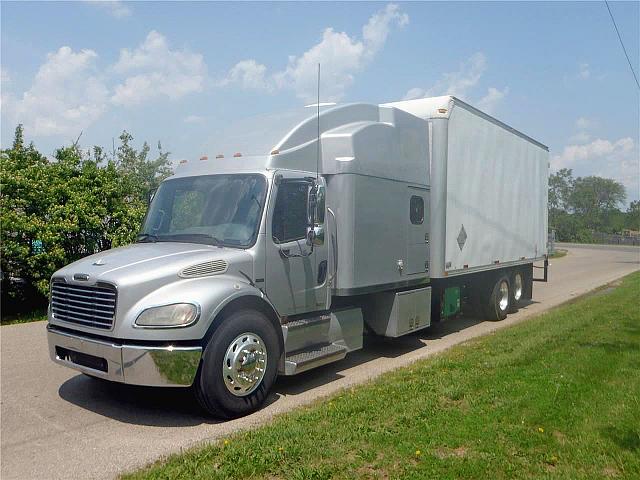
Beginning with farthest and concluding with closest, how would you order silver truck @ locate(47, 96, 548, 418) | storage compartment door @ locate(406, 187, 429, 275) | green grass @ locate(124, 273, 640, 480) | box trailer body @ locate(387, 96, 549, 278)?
box trailer body @ locate(387, 96, 549, 278)
storage compartment door @ locate(406, 187, 429, 275)
silver truck @ locate(47, 96, 548, 418)
green grass @ locate(124, 273, 640, 480)

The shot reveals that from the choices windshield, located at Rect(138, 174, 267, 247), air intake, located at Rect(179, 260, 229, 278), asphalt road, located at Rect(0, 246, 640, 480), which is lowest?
asphalt road, located at Rect(0, 246, 640, 480)

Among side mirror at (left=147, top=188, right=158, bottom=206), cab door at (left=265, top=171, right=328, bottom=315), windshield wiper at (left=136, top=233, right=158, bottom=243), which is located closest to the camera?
cab door at (left=265, top=171, right=328, bottom=315)

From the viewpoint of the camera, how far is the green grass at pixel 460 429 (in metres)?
4.16

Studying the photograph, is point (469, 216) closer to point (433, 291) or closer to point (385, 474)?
point (433, 291)

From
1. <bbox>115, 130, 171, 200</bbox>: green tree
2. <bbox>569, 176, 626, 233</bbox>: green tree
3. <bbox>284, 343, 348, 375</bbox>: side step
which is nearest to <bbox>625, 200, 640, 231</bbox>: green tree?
<bbox>569, 176, 626, 233</bbox>: green tree

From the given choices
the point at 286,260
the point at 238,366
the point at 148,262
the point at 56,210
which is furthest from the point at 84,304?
the point at 56,210

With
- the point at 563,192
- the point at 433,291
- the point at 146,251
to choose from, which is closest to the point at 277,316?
the point at 146,251

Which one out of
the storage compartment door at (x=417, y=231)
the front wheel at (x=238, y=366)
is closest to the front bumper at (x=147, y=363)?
the front wheel at (x=238, y=366)

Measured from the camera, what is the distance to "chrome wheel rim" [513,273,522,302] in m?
13.2

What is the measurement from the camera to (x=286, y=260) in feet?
21.5

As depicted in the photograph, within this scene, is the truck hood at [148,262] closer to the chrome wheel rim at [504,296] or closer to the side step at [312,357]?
the side step at [312,357]

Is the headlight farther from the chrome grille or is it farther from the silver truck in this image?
the chrome grille

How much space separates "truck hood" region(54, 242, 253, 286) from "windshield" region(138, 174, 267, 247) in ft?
0.58

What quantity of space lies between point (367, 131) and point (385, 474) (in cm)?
472
